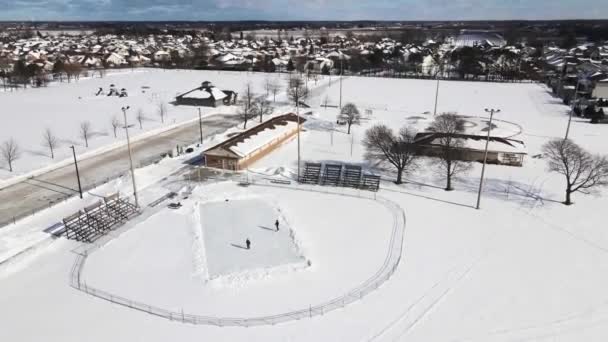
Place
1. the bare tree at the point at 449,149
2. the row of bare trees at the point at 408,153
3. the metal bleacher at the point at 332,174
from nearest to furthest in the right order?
the bare tree at the point at 449,149
the row of bare trees at the point at 408,153
the metal bleacher at the point at 332,174

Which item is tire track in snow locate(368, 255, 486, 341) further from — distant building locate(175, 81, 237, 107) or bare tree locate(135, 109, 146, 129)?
distant building locate(175, 81, 237, 107)

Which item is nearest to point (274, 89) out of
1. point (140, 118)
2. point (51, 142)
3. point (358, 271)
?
point (140, 118)

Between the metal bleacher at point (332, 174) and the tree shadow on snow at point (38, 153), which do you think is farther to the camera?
the tree shadow on snow at point (38, 153)

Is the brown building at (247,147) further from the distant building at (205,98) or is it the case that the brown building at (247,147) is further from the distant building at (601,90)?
the distant building at (601,90)

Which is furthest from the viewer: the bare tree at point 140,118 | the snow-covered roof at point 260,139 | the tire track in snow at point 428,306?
the bare tree at point 140,118

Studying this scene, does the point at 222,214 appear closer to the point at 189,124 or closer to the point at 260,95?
the point at 189,124

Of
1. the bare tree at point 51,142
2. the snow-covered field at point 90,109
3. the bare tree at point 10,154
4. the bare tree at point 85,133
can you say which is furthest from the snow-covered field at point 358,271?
the snow-covered field at point 90,109
